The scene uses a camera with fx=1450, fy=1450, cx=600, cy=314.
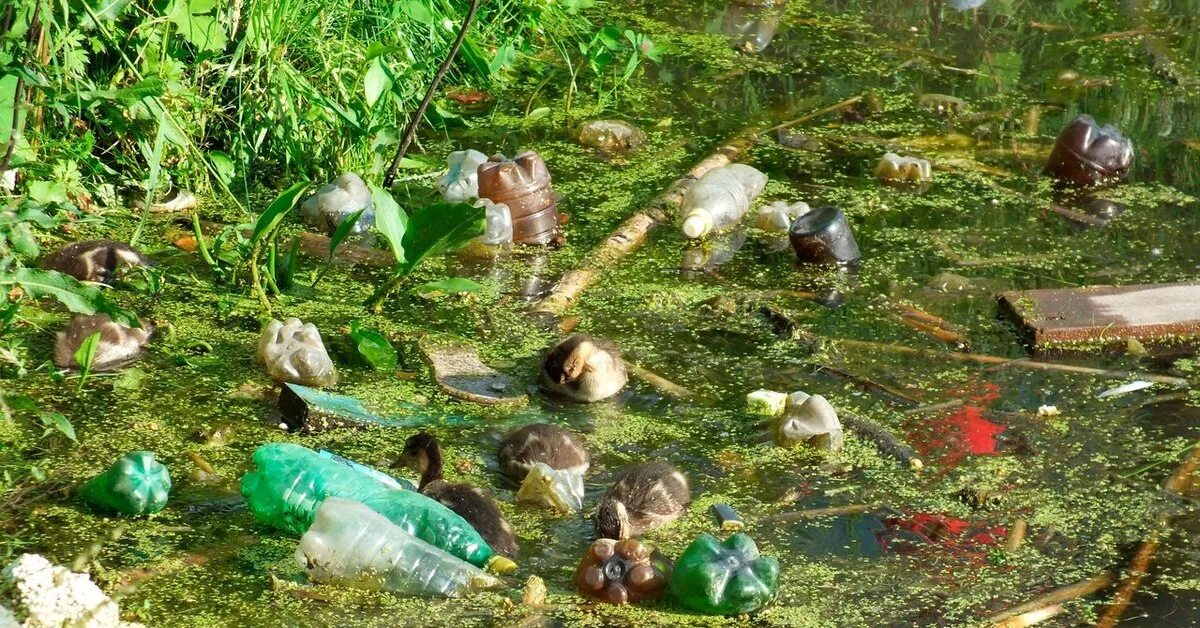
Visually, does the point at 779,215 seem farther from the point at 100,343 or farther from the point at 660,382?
the point at 100,343

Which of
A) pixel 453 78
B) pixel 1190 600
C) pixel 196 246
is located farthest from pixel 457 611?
pixel 453 78

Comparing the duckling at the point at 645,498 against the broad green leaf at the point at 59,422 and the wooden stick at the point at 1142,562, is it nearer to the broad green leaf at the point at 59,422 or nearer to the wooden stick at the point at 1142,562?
the wooden stick at the point at 1142,562

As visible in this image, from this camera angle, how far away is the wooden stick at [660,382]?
353cm

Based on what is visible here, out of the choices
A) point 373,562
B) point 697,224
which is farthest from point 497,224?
point 373,562

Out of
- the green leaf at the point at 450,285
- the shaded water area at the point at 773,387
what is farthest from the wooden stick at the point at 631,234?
the green leaf at the point at 450,285

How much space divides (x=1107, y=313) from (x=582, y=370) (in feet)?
4.94

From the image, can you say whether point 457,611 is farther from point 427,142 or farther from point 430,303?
point 427,142

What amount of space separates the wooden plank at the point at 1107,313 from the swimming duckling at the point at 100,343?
231 centimetres

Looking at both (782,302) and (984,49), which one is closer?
(782,302)

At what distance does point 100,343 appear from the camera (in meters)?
3.47

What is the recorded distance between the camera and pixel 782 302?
4066 millimetres

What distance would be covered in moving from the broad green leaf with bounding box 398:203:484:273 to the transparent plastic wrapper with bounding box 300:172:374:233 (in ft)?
2.34

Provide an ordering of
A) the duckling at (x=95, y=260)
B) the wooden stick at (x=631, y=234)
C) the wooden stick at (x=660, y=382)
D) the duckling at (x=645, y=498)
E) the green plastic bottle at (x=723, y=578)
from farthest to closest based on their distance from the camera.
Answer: the wooden stick at (x=631, y=234) → the duckling at (x=95, y=260) → the wooden stick at (x=660, y=382) → the duckling at (x=645, y=498) → the green plastic bottle at (x=723, y=578)

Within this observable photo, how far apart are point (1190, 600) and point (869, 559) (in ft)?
1.94
